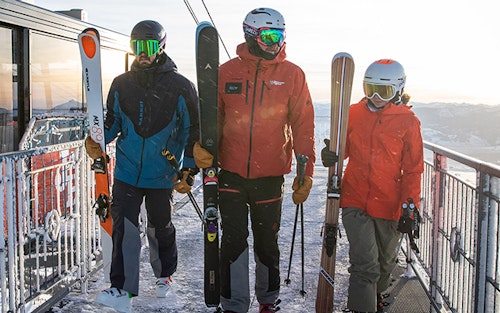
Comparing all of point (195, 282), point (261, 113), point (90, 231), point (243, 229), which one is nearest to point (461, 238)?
point (243, 229)

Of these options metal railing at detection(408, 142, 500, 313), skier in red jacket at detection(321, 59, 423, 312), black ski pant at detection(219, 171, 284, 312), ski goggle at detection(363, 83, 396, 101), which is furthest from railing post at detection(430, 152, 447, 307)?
black ski pant at detection(219, 171, 284, 312)

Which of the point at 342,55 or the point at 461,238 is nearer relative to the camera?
the point at 461,238

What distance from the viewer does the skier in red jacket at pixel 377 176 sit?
11.8 ft

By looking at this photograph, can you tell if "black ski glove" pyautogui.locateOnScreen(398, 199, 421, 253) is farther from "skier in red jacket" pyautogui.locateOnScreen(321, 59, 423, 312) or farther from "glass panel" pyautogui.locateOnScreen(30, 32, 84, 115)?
"glass panel" pyautogui.locateOnScreen(30, 32, 84, 115)

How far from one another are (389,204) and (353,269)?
52 centimetres

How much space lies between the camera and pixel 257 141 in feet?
11.4

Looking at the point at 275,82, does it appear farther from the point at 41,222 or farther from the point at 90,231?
the point at 90,231

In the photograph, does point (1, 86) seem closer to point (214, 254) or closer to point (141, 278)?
point (141, 278)

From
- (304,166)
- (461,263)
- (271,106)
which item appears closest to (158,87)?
(271,106)

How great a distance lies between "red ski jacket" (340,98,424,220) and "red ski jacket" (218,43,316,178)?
1.28ft

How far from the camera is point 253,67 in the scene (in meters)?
3.53

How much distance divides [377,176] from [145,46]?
6.21 feet

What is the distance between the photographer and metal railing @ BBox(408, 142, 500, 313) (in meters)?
2.81

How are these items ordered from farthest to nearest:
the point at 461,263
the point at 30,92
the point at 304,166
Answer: the point at 30,92, the point at 304,166, the point at 461,263
